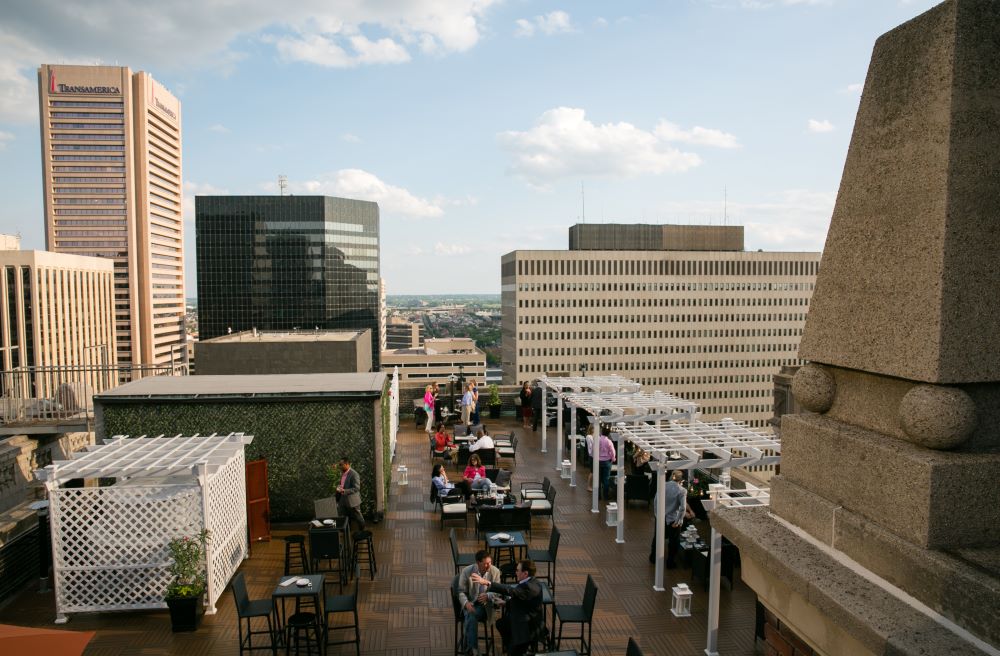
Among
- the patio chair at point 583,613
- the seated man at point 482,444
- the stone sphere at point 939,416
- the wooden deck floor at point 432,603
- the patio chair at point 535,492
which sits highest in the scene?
the stone sphere at point 939,416

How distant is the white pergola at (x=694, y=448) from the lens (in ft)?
31.1

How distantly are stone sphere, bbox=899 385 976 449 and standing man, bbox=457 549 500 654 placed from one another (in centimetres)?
578

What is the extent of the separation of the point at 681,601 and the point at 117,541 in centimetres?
721

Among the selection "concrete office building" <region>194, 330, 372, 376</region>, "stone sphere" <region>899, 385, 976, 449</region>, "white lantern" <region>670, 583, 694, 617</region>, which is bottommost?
"white lantern" <region>670, 583, 694, 617</region>

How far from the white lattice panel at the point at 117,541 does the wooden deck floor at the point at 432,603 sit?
0.29 m

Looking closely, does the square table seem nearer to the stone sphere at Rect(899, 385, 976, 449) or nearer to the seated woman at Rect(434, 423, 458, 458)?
the stone sphere at Rect(899, 385, 976, 449)

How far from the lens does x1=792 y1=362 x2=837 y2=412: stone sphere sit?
9.37ft

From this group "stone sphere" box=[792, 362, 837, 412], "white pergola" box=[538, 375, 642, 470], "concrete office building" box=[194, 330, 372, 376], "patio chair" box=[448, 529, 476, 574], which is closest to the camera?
"stone sphere" box=[792, 362, 837, 412]

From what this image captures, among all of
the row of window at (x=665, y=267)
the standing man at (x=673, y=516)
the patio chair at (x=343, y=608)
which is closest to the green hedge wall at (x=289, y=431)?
the patio chair at (x=343, y=608)

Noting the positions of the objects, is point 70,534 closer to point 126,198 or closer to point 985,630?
point 985,630

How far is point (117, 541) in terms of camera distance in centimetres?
883

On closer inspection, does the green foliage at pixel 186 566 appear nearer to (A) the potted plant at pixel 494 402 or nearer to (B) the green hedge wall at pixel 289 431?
(B) the green hedge wall at pixel 289 431

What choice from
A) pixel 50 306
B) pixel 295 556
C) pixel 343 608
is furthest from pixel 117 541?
pixel 50 306

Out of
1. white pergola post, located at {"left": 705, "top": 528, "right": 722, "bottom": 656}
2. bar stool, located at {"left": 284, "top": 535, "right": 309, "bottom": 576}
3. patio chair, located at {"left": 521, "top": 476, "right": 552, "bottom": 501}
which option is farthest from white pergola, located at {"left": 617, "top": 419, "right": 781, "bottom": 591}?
bar stool, located at {"left": 284, "top": 535, "right": 309, "bottom": 576}
